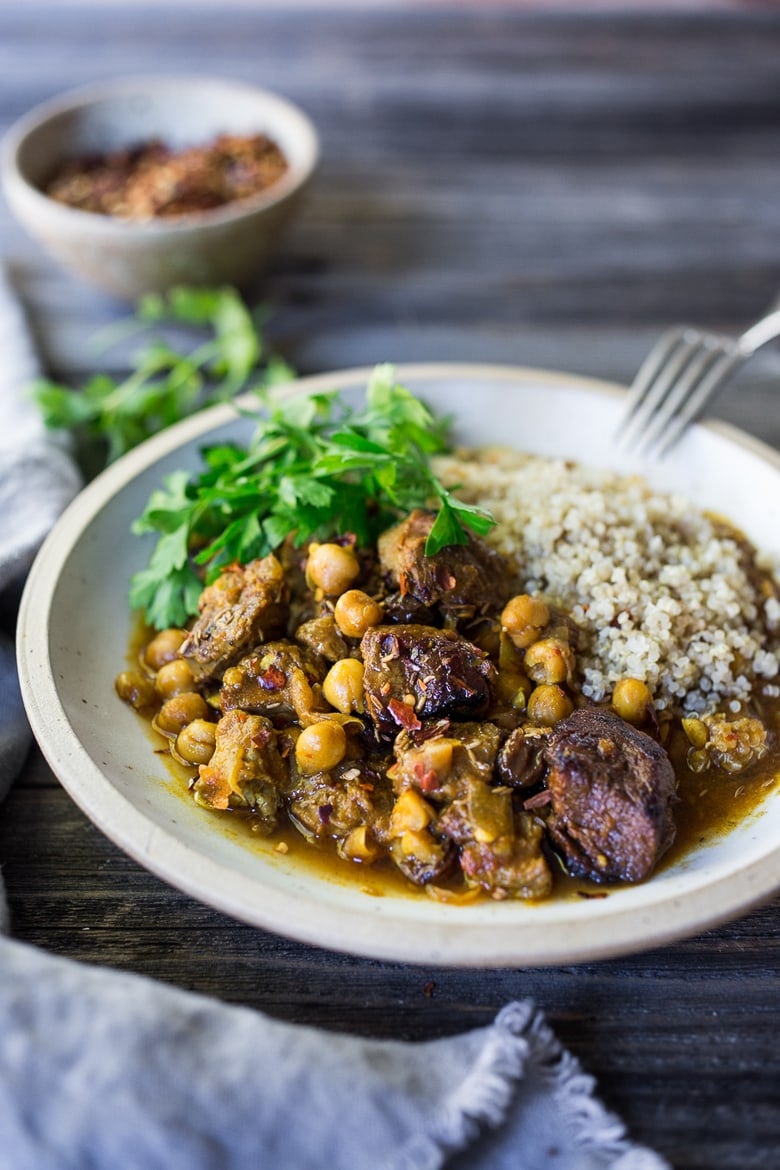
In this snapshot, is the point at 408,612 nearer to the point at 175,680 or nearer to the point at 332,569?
the point at 332,569

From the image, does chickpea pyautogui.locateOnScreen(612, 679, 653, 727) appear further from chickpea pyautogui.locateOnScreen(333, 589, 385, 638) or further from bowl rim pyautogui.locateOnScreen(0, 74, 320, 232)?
bowl rim pyautogui.locateOnScreen(0, 74, 320, 232)

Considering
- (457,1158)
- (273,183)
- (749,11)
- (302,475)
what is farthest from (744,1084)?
(749,11)

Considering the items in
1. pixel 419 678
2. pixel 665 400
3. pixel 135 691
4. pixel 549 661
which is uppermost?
pixel 665 400

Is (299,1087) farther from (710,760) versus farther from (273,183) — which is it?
(273,183)

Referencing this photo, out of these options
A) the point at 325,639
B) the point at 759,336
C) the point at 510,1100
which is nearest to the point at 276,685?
the point at 325,639

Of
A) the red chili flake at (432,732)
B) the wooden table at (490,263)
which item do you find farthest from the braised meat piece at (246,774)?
the red chili flake at (432,732)

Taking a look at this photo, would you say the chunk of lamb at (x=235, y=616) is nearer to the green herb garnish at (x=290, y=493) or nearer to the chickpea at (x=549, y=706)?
the green herb garnish at (x=290, y=493)

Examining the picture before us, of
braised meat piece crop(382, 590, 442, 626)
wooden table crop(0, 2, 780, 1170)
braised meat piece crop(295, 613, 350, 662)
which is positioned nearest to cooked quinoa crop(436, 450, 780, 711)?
braised meat piece crop(382, 590, 442, 626)
